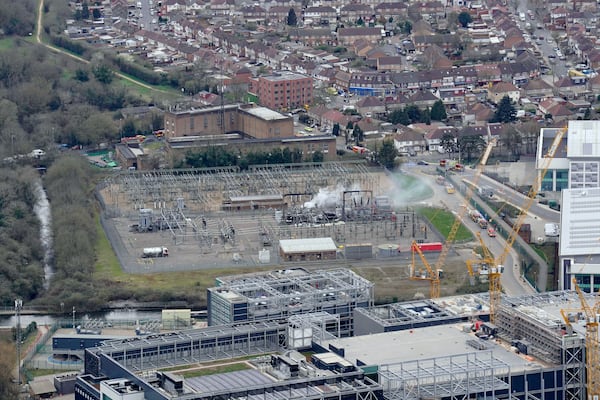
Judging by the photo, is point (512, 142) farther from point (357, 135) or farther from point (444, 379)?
point (444, 379)

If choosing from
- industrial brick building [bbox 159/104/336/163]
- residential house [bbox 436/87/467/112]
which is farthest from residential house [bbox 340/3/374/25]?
industrial brick building [bbox 159/104/336/163]

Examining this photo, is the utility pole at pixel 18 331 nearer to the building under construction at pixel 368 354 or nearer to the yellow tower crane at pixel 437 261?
the building under construction at pixel 368 354

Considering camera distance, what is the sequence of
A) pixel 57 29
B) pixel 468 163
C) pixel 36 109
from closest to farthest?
pixel 468 163, pixel 36 109, pixel 57 29

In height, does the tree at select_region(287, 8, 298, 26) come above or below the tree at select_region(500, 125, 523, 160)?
above

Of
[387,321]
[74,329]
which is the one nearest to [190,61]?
[74,329]

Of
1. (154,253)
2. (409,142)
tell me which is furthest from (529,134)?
(154,253)

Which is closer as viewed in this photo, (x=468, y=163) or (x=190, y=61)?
(x=468, y=163)

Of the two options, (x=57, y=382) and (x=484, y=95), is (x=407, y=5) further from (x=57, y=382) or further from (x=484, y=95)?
(x=57, y=382)

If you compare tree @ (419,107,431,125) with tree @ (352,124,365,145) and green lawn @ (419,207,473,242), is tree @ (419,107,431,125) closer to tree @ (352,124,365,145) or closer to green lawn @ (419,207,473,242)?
tree @ (352,124,365,145)
